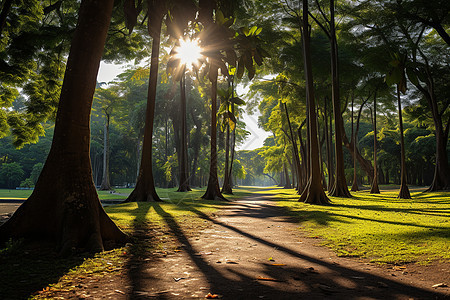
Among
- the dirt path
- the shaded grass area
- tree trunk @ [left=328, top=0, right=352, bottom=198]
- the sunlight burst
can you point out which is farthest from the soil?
tree trunk @ [left=328, top=0, right=352, bottom=198]

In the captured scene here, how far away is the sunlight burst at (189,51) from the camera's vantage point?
7.35 metres

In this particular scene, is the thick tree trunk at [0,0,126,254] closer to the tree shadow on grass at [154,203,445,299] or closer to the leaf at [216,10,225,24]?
the tree shadow on grass at [154,203,445,299]

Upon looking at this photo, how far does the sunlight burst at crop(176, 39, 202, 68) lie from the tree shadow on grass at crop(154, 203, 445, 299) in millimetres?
5064

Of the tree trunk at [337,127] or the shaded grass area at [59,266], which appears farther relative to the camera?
the tree trunk at [337,127]

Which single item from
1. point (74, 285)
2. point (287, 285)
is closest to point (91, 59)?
point (74, 285)

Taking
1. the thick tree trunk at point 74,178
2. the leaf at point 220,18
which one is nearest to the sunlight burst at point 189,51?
the leaf at point 220,18

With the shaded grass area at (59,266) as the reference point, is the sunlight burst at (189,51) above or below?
above

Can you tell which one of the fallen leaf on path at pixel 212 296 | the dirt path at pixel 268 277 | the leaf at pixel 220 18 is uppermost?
the leaf at pixel 220 18

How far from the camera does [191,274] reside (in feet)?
12.4

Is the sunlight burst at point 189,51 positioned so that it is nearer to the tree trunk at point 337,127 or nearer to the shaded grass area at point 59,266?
the shaded grass area at point 59,266

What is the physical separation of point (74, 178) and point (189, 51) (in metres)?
4.86

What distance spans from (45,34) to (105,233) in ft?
39.2

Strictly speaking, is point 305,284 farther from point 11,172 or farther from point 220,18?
point 11,172

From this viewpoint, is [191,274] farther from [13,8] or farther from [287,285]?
[13,8]
